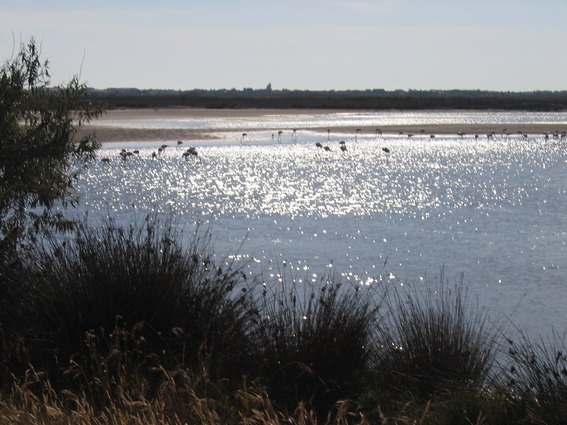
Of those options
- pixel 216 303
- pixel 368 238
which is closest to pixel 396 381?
pixel 216 303

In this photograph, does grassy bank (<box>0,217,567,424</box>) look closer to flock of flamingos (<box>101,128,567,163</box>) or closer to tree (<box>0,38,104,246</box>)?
tree (<box>0,38,104,246</box>)

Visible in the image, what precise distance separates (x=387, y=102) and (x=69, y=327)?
430ft

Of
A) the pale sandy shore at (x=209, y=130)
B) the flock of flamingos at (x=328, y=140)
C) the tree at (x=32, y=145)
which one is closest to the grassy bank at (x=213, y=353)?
the tree at (x=32, y=145)

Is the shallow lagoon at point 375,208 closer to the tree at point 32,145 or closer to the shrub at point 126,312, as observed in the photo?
the tree at point 32,145

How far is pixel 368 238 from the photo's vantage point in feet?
61.7

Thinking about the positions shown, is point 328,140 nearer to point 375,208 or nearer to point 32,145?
point 375,208

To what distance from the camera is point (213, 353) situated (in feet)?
23.0

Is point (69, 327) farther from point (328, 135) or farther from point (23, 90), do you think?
point (328, 135)

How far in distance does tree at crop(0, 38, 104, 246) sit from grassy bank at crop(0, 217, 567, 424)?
5.85ft

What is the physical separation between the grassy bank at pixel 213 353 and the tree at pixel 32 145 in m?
1.78

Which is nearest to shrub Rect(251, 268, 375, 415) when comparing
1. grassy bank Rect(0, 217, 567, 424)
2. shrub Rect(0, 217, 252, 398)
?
grassy bank Rect(0, 217, 567, 424)

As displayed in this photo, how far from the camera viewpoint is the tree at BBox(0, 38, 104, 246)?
947 centimetres

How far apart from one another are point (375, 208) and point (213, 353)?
17952 millimetres

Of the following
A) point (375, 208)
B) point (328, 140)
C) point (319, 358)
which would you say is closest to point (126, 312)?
point (319, 358)
